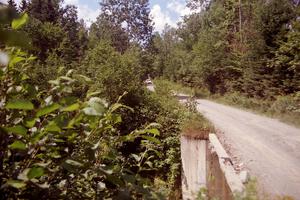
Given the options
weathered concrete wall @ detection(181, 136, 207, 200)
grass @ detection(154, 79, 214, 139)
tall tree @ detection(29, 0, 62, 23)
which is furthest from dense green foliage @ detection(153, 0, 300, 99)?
tall tree @ detection(29, 0, 62, 23)

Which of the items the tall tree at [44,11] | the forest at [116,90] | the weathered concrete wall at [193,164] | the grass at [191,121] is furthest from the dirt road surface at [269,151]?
the tall tree at [44,11]

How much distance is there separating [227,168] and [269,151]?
2902 mm

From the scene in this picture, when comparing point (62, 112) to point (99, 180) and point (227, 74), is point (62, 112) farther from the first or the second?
point (227, 74)

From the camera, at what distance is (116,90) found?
15312 mm

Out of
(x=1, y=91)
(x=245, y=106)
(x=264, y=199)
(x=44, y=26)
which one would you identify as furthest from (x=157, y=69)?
(x=1, y=91)

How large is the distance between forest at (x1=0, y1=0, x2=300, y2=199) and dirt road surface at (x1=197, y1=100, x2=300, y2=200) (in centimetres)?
134

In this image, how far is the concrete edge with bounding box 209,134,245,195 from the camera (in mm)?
5293

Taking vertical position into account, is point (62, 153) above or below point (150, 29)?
below

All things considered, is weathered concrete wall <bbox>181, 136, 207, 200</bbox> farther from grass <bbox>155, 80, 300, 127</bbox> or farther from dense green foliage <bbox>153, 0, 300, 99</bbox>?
dense green foliage <bbox>153, 0, 300, 99</bbox>

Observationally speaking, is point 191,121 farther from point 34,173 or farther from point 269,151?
point 34,173

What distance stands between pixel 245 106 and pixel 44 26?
16.7 metres

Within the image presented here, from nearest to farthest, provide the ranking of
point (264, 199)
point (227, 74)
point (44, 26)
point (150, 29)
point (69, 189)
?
point (69, 189)
point (264, 199)
point (44, 26)
point (227, 74)
point (150, 29)

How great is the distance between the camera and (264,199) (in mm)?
4965

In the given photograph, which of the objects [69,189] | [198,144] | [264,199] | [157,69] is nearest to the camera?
[69,189]
